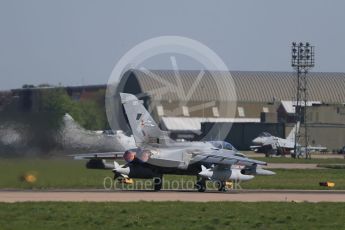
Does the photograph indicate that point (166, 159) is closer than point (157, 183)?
Yes

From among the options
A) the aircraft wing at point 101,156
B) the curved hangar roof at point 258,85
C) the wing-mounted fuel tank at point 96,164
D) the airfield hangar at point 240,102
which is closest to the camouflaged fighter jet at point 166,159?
the aircraft wing at point 101,156

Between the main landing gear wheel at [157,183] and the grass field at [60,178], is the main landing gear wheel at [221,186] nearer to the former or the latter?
the main landing gear wheel at [157,183]

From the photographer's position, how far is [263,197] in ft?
135

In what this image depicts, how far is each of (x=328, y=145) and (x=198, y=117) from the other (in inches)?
734

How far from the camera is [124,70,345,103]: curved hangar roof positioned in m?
142

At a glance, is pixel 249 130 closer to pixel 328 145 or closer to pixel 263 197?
pixel 328 145

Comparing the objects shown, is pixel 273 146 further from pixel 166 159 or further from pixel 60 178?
pixel 166 159

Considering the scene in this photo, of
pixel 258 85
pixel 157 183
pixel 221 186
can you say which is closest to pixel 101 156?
pixel 157 183

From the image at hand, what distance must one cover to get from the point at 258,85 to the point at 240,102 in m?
6.79

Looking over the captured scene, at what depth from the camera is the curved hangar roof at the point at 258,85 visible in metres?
142
